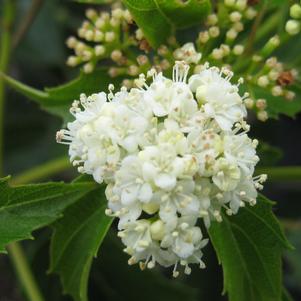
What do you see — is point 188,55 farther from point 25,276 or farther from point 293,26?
point 25,276

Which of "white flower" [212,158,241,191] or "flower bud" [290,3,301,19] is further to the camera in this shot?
"flower bud" [290,3,301,19]

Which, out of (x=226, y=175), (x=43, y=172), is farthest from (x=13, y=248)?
(x=226, y=175)

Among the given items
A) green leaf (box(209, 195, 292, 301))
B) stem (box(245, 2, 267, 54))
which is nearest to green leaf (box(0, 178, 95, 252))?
green leaf (box(209, 195, 292, 301))

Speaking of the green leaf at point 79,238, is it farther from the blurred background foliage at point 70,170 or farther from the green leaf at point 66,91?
the blurred background foliage at point 70,170

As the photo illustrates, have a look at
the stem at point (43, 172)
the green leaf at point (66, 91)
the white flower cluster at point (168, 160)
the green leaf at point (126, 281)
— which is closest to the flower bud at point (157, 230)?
the white flower cluster at point (168, 160)

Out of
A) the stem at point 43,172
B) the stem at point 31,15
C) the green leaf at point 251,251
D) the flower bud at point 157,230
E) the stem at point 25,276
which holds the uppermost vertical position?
the stem at point 31,15

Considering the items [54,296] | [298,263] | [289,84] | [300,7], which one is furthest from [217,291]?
[300,7]

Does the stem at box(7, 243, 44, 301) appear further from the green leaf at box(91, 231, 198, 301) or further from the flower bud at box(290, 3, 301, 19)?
the flower bud at box(290, 3, 301, 19)
